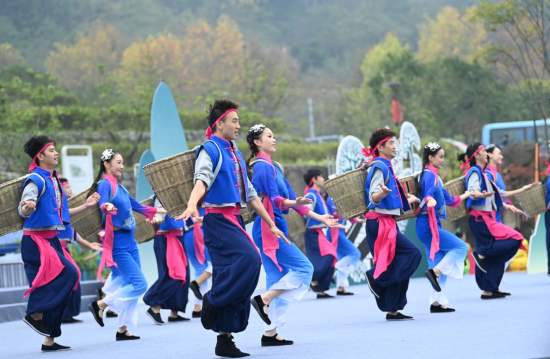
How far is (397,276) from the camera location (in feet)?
23.4

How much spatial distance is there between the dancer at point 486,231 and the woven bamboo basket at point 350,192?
200cm

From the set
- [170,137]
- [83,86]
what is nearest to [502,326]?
[170,137]

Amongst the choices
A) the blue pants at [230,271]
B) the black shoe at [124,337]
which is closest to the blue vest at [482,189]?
the black shoe at [124,337]

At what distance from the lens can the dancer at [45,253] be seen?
6.48m

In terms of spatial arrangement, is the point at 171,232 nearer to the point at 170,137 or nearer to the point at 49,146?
the point at 49,146

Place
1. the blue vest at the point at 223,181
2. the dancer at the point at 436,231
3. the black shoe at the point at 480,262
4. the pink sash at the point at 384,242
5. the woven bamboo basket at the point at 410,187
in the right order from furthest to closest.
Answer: the black shoe at the point at 480,262, the woven bamboo basket at the point at 410,187, the dancer at the point at 436,231, the pink sash at the point at 384,242, the blue vest at the point at 223,181

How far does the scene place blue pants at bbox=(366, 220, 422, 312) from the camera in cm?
716

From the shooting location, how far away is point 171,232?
29.3 feet

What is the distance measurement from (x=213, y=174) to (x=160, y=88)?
7151 mm

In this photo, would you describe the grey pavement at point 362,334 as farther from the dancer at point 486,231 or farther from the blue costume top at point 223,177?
the blue costume top at point 223,177

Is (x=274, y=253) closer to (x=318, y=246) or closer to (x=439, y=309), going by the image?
(x=439, y=309)

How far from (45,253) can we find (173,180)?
173 centimetres

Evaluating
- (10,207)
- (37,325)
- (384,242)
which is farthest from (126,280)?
(384,242)

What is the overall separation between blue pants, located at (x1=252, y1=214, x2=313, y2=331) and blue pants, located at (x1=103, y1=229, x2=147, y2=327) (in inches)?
56.7
